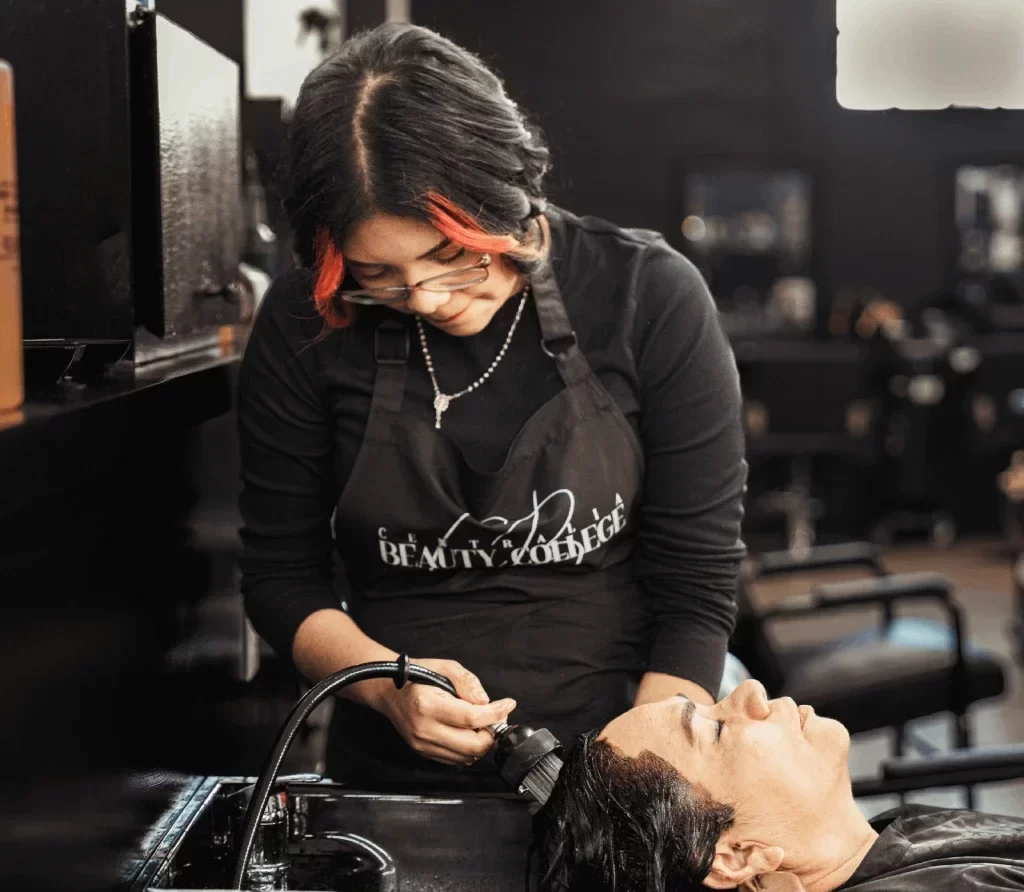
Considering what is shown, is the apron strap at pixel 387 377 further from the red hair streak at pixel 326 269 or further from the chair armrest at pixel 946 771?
the chair armrest at pixel 946 771

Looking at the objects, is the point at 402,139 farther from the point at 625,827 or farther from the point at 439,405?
the point at 625,827

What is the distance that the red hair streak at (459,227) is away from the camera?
1433 millimetres

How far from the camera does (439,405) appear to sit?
5.53 ft

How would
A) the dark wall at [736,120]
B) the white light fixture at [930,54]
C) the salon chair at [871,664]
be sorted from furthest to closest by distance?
the white light fixture at [930,54] → the dark wall at [736,120] → the salon chair at [871,664]

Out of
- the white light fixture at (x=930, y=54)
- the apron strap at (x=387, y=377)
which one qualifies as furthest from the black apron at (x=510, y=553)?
the white light fixture at (x=930, y=54)

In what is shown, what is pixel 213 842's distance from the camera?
1411 mm

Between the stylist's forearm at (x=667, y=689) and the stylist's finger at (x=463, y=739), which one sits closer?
the stylist's finger at (x=463, y=739)

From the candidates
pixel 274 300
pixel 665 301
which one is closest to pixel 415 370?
pixel 274 300

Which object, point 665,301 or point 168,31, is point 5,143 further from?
point 665,301

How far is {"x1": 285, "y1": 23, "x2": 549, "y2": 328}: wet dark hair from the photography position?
1436mm

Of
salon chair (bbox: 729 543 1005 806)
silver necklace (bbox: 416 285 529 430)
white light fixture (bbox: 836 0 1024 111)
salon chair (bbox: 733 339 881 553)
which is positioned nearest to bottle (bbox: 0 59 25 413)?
silver necklace (bbox: 416 285 529 430)

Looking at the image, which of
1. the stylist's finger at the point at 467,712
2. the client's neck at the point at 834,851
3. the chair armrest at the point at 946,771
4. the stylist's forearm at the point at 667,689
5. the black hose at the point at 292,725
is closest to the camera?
the black hose at the point at 292,725

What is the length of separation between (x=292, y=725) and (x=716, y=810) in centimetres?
52

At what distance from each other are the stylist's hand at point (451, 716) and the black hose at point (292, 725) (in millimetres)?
93
